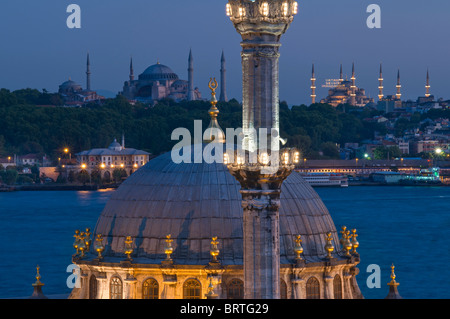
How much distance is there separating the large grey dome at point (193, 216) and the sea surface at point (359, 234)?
2018 cm

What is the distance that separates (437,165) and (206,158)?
166 meters

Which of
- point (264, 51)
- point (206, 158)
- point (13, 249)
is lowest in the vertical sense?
point (13, 249)

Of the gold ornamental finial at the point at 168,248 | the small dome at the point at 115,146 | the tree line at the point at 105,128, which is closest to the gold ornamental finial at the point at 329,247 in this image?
the gold ornamental finial at the point at 168,248

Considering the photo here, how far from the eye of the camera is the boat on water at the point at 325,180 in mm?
163650

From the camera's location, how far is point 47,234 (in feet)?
292

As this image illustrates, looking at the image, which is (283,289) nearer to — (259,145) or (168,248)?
(168,248)

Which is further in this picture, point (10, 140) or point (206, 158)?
point (10, 140)

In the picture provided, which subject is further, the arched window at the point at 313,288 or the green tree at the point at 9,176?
the green tree at the point at 9,176

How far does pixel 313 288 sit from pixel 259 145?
391cm

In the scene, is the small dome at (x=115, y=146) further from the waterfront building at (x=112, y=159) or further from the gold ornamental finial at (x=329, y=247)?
the gold ornamental finial at (x=329, y=247)

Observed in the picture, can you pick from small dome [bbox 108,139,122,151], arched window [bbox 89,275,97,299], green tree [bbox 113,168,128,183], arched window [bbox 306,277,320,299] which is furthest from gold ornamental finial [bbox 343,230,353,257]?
small dome [bbox 108,139,122,151]

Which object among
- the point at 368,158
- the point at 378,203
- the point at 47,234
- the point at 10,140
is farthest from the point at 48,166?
the point at 47,234

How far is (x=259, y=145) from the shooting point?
20594mm
